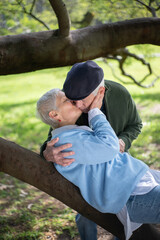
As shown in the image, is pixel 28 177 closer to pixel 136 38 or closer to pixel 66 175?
pixel 66 175

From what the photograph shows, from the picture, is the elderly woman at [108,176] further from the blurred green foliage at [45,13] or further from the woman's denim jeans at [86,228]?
the blurred green foliage at [45,13]

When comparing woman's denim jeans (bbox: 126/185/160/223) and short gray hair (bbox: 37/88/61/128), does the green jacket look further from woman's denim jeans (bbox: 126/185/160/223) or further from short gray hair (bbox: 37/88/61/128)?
woman's denim jeans (bbox: 126/185/160/223)

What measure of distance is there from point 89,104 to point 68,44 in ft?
2.56

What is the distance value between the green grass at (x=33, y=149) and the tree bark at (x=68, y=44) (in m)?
1.98

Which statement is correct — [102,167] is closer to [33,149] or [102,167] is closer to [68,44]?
[68,44]

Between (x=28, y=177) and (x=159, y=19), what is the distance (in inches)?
77.3

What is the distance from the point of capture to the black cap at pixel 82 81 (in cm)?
230

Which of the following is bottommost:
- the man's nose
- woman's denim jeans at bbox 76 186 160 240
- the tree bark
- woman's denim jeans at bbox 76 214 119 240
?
woman's denim jeans at bbox 76 214 119 240

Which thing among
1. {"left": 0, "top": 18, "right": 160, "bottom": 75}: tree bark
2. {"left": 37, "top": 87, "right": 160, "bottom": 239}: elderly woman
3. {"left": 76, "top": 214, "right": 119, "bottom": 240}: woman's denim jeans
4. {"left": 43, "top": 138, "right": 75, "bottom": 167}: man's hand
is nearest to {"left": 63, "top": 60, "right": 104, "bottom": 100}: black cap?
{"left": 37, "top": 87, "right": 160, "bottom": 239}: elderly woman

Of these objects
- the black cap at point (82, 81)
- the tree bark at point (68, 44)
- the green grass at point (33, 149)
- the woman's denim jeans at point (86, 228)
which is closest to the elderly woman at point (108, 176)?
the black cap at point (82, 81)

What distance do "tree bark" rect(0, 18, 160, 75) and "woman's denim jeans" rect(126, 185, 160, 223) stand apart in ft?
4.51

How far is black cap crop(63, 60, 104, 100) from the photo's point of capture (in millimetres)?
2297

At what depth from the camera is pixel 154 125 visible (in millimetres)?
8117

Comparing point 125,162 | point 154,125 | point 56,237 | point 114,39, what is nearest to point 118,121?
point 125,162
